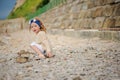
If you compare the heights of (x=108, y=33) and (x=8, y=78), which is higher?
(x=108, y=33)

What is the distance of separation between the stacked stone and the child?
367 centimetres

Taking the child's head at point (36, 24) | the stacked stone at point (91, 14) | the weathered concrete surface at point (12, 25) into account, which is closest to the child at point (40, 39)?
the child's head at point (36, 24)

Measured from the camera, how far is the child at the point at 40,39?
7.54 m

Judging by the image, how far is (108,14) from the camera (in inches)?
451

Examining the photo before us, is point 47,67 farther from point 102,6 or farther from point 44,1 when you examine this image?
point 44,1

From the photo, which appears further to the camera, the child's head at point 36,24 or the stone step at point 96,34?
the stone step at point 96,34

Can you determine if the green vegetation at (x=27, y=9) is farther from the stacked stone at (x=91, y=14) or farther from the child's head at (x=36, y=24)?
the child's head at (x=36, y=24)

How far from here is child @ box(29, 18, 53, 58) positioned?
7541 mm

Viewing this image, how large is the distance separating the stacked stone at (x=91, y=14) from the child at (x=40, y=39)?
367cm

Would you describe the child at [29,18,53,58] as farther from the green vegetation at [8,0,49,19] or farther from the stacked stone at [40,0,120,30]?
the green vegetation at [8,0,49,19]

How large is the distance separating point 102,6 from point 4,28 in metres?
46.8

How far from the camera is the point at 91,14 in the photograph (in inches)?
533

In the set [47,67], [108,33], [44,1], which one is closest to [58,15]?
[108,33]

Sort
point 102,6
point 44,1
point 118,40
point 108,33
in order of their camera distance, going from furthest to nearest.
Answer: point 44,1 → point 102,6 → point 108,33 → point 118,40
